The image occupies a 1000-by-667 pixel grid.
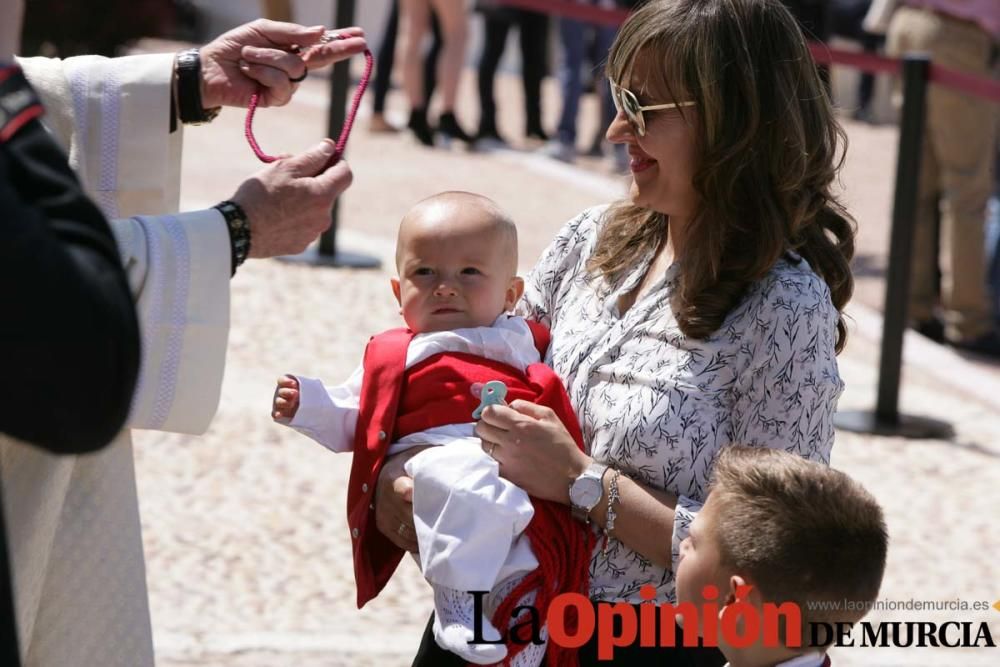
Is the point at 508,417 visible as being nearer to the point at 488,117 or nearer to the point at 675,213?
the point at 675,213

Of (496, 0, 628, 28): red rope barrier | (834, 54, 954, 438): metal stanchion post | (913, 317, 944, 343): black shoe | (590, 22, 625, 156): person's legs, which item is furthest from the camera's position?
(590, 22, 625, 156): person's legs

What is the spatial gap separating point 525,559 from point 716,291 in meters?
0.52

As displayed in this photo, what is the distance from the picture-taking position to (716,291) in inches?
96.7

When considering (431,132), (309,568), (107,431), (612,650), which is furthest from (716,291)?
(431,132)

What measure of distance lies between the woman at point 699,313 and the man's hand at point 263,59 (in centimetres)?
55

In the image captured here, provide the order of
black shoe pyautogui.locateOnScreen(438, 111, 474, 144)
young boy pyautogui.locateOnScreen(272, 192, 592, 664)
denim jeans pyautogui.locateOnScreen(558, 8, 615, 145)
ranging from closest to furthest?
young boy pyautogui.locateOnScreen(272, 192, 592, 664) < black shoe pyautogui.locateOnScreen(438, 111, 474, 144) < denim jeans pyautogui.locateOnScreen(558, 8, 615, 145)

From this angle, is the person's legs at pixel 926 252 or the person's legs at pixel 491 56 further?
the person's legs at pixel 491 56

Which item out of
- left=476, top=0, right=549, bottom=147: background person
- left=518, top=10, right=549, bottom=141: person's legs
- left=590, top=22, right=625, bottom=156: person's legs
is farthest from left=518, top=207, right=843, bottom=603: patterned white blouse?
left=518, top=10, right=549, bottom=141: person's legs

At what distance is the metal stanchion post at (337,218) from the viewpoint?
24.9 ft

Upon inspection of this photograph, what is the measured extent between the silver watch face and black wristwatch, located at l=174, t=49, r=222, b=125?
92 cm

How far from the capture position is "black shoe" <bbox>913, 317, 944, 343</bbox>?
812 centimetres

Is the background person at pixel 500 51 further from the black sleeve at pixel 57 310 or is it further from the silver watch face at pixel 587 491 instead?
the black sleeve at pixel 57 310

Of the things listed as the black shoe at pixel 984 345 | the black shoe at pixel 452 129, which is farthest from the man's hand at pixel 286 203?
the black shoe at pixel 452 129

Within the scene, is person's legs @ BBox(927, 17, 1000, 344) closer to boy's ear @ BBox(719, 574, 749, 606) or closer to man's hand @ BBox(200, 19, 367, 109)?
man's hand @ BBox(200, 19, 367, 109)
